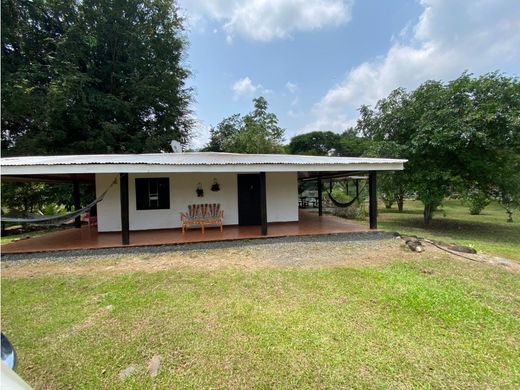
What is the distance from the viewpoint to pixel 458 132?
35.4 ft

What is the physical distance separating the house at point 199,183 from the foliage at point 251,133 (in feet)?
37.3

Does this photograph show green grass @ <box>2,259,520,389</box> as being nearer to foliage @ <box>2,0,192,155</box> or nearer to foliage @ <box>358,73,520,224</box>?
foliage @ <box>358,73,520,224</box>

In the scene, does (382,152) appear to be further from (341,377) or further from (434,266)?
(341,377)

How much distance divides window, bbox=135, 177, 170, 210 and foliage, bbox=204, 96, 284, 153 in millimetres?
12273

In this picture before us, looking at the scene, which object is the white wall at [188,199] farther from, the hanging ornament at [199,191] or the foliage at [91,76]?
the foliage at [91,76]

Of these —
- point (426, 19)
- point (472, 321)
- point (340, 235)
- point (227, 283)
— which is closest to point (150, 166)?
point (227, 283)

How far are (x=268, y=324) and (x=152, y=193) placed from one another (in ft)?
22.8

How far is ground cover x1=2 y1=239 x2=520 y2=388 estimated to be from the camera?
234 cm

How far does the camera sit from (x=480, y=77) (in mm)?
11695

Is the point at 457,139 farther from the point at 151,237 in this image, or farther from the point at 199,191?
the point at 151,237

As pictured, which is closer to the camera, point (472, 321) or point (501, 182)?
point (472, 321)

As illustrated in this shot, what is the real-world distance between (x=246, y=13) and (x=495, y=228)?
1660 cm

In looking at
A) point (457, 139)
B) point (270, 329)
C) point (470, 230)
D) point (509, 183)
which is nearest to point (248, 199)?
point (270, 329)

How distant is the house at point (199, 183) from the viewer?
6976mm
